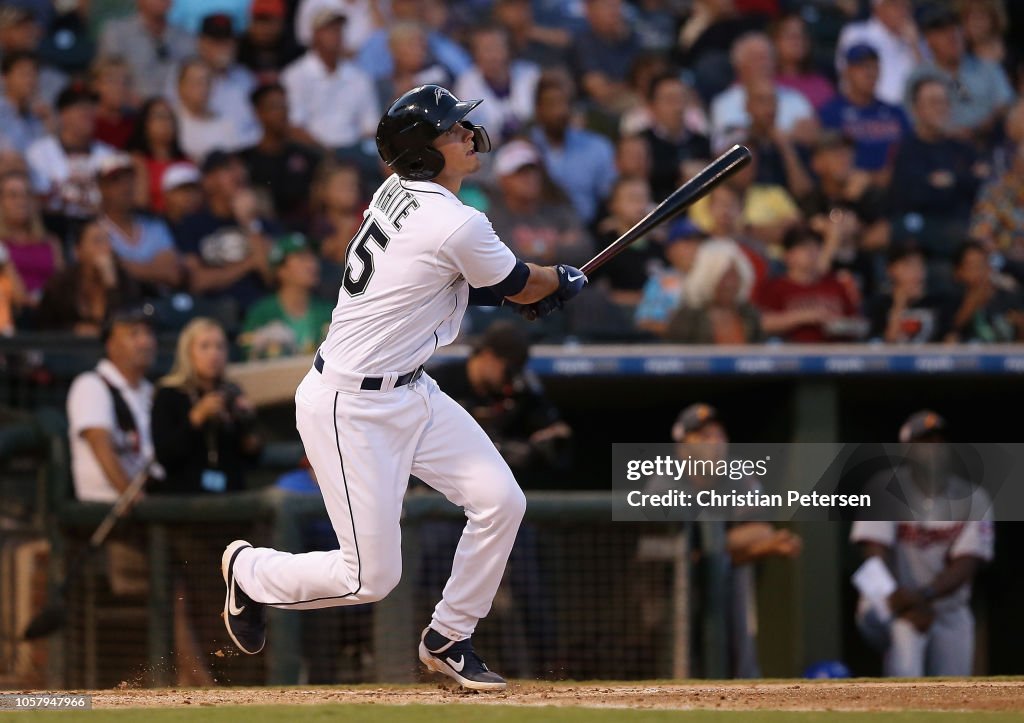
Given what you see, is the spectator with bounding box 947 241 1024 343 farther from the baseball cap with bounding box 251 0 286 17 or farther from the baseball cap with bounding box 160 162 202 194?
the baseball cap with bounding box 251 0 286 17

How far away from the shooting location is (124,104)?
841 centimetres

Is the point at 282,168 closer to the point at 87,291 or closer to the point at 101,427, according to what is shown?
the point at 87,291

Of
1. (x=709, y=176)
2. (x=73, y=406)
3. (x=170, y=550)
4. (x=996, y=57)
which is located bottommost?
(x=170, y=550)

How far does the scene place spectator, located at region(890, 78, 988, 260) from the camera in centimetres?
877

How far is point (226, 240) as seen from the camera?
7867 mm

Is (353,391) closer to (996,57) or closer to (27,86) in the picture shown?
(27,86)

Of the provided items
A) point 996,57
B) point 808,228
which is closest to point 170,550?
point 808,228

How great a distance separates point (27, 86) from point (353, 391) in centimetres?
484

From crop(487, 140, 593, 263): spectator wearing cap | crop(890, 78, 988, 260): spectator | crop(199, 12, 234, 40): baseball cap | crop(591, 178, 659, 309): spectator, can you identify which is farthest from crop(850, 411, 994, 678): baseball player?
crop(199, 12, 234, 40): baseball cap

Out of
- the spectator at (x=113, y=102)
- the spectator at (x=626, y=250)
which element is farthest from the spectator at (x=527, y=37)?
the spectator at (x=113, y=102)

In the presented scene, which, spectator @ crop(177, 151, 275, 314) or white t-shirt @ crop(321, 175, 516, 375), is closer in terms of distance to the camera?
white t-shirt @ crop(321, 175, 516, 375)

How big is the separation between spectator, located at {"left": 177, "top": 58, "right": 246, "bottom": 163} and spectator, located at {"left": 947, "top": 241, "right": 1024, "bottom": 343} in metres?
3.80

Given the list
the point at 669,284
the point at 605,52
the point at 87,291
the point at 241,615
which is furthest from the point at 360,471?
the point at 605,52

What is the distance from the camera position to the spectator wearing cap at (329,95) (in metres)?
8.70
